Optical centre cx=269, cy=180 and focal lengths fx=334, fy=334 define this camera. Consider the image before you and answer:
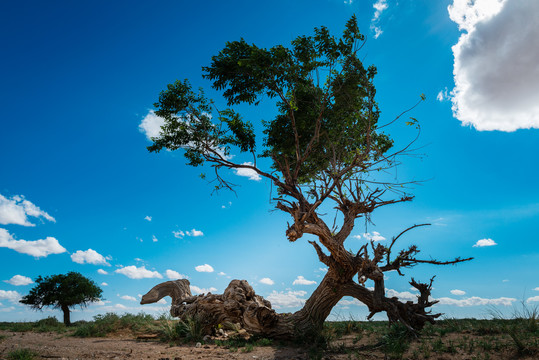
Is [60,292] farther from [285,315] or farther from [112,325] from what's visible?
[285,315]

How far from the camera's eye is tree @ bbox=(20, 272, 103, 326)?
2058 cm

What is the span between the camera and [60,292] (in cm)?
Result: 2062

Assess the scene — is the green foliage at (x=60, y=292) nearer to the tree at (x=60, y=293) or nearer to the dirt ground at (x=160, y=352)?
the tree at (x=60, y=293)

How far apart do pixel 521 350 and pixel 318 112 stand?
8373 mm

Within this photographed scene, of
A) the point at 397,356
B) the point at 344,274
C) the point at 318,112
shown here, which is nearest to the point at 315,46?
the point at 318,112

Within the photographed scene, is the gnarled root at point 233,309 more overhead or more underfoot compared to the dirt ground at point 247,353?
more overhead

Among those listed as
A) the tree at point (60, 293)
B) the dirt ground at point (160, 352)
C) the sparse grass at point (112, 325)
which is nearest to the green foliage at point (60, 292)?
the tree at point (60, 293)

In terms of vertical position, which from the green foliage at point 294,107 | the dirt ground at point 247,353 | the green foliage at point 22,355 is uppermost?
the green foliage at point 294,107

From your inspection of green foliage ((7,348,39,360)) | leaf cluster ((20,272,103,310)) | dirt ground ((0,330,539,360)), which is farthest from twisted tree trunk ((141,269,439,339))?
leaf cluster ((20,272,103,310))

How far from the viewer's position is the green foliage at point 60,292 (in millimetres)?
20594

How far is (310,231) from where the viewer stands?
1098cm

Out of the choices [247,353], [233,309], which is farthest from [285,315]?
[247,353]

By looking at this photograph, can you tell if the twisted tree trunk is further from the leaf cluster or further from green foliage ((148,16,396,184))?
the leaf cluster

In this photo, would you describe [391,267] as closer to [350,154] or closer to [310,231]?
[310,231]
